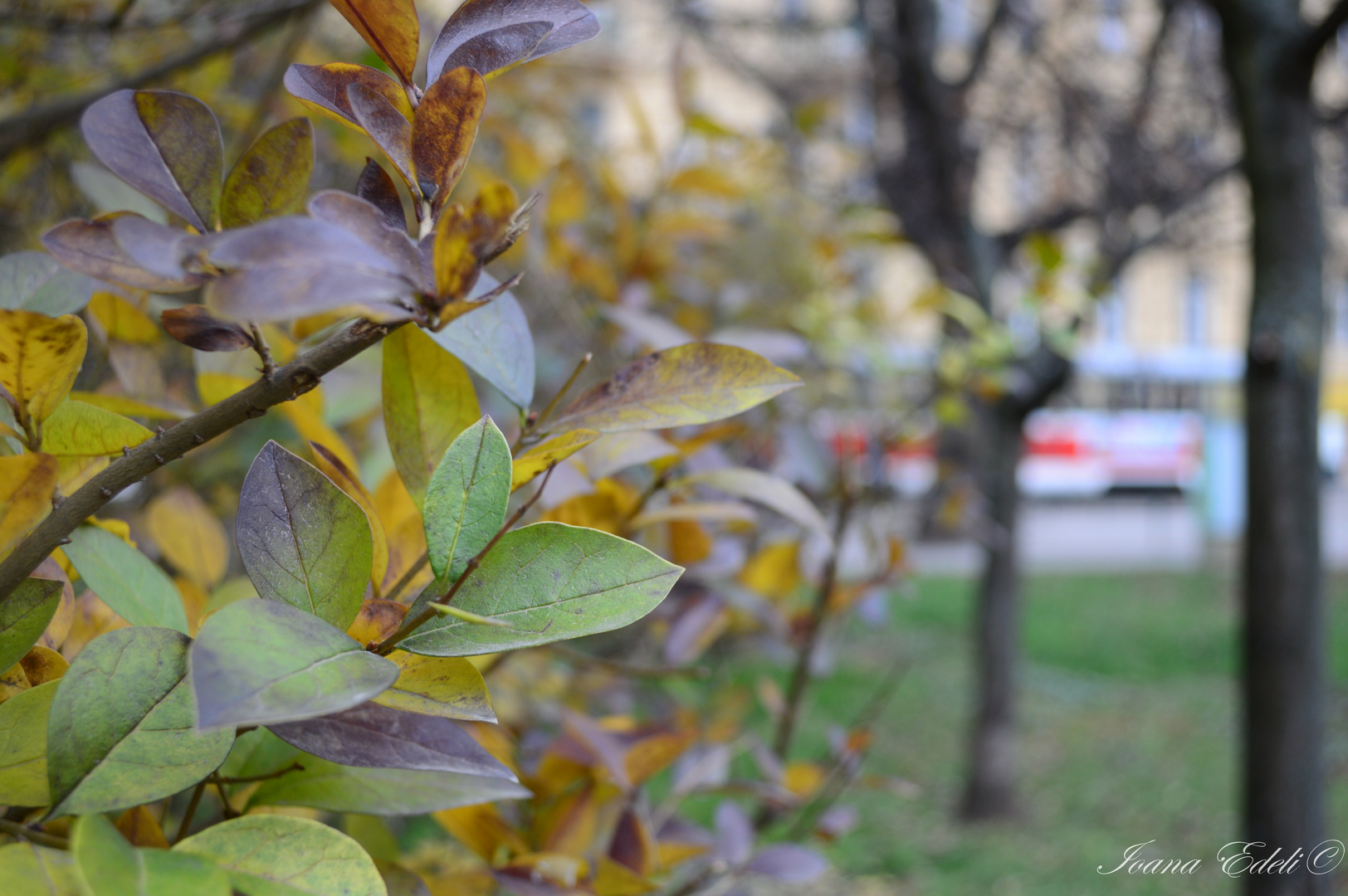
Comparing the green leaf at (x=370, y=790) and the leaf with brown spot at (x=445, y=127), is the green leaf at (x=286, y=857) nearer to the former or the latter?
the green leaf at (x=370, y=790)

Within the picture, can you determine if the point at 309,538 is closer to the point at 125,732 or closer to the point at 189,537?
the point at 125,732

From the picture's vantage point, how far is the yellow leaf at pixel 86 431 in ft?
1.16

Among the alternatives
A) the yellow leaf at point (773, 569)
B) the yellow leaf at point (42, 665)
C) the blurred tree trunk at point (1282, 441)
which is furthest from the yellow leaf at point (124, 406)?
the blurred tree trunk at point (1282, 441)

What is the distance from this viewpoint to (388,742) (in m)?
0.32

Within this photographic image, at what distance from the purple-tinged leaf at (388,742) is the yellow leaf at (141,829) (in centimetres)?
11

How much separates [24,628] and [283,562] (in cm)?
9

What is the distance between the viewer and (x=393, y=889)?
0.41 metres

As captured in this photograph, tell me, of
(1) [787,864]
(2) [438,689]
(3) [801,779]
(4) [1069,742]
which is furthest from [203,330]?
(4) [1069,742]

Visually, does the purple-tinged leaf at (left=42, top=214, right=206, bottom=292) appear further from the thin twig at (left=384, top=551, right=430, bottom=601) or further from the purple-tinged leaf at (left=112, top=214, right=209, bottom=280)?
the thin twig at (left=384, top=551, right=430, bottom=601)

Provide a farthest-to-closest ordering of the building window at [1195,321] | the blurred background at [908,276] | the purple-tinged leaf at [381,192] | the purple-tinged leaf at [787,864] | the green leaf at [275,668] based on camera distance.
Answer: the building window at [1195,321], the blurred background at [908,276], the purple-tinged leaf at [787,864], the purple-tinged leaf at [381,192], the green leaf at [275,668]

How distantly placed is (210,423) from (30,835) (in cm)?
14

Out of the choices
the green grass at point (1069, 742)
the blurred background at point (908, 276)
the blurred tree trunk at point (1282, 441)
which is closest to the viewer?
the blurred background at point (908, 276)

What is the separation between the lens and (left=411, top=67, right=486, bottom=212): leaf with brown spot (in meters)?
0.30

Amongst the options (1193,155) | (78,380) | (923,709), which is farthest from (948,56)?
(78,380)
